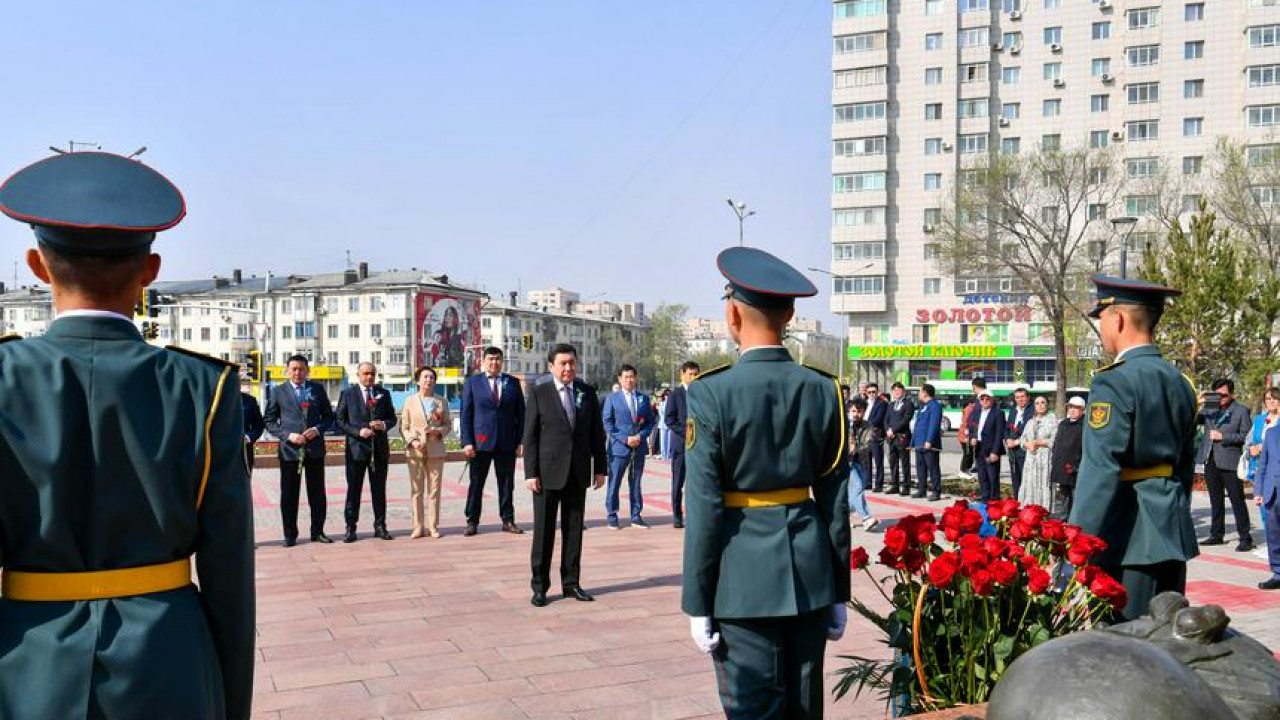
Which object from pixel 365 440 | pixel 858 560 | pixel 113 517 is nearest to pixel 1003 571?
pixel 858 560

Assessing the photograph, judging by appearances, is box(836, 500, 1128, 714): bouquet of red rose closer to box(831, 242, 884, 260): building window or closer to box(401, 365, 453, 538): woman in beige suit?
box(401, 365, 453, 538): woman in beige suit

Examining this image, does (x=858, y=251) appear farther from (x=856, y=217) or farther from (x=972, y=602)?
(x=972, y=602)

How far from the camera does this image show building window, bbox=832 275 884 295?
6562 centimetres

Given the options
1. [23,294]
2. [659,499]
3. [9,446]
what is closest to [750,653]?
[9,446]

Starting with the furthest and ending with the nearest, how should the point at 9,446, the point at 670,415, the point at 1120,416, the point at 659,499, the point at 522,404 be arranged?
1. the point at 659,499
2. the point at 670,415
3. the point at 522,404
4. the point at 1120,416
5. the point at 9,446

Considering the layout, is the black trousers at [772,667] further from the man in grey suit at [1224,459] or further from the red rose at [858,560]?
the man in grey suit at [1224,459]

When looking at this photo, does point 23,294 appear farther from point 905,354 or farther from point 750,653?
point 750,653

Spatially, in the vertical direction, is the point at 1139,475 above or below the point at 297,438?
above

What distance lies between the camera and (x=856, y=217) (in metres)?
66.6

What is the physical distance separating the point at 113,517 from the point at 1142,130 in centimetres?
6667

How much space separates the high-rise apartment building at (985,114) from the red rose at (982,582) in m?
54.8

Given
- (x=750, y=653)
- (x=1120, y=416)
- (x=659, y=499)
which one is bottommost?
(x=659, y=499)

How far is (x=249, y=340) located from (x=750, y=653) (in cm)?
10441

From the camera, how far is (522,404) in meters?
12.1
